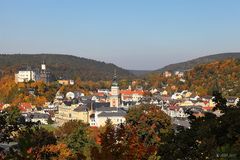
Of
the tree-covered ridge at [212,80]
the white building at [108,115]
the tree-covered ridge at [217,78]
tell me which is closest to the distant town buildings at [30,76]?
the tree-covered ridge at [212,80]

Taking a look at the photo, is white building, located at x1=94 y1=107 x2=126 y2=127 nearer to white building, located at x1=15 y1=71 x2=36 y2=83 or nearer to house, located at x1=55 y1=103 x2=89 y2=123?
house, located at x1=55 y1=103 x2=89 y2=123

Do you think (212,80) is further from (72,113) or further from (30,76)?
(30,76)

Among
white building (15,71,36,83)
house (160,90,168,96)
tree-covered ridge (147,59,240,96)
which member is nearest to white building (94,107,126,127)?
tree-covered ridge (147,59,240,96)

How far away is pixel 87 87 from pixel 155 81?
760 inches

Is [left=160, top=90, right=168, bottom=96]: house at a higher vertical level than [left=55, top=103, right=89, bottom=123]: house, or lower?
higher

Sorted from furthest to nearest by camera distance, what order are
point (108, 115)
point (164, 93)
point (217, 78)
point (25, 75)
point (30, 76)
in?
point (30, 76) < point (25, 75) < point (164, 93) < point (217, 78) < point (108, 115)

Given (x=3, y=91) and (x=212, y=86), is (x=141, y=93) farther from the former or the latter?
(x=3, y=91)

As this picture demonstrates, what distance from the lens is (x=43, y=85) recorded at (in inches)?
4692

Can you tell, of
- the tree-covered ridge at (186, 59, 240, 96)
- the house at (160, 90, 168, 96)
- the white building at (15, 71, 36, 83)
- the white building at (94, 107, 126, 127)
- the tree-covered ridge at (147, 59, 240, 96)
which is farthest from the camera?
the white building at (15, 71, 36, 83)

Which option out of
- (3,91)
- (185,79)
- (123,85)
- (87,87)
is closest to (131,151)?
(3,91)

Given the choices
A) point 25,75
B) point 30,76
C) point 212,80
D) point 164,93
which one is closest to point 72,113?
point 212,80

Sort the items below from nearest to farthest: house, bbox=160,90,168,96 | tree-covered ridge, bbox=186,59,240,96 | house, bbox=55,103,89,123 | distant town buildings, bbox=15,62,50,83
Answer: house, bbox=55,103,89,123 → tree-covered ridge, bbox=186,59,240,96 → house, bbox=160,90,168,96 → distant town buildings, bbox=15,62,50,83

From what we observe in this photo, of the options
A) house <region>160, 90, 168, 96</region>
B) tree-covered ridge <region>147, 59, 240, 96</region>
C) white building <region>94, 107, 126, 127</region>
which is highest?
tree-covered ridge <region>147, 59, 240, 96</region>

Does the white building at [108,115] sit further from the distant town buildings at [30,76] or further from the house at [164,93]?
the distant town buildings at [30,76]
